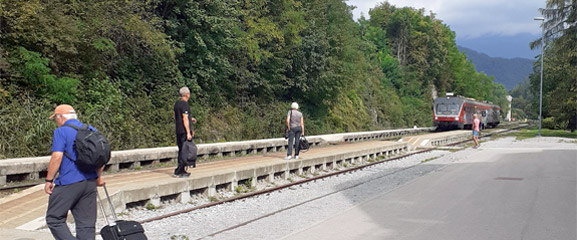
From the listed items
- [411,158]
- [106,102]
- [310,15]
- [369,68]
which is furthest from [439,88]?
[106,102]

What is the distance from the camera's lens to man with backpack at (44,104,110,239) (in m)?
5.34

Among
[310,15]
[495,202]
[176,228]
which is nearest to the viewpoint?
[176,228]

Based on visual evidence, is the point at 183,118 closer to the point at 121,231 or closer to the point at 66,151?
the point at 66,151

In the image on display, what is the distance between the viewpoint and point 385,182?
48.6 ft

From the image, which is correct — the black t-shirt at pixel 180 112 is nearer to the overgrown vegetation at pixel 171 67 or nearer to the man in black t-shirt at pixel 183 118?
the man in black t-shirt at pixel 183 118

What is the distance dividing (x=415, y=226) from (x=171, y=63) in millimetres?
18823

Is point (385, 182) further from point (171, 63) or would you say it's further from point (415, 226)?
point (171, 63)

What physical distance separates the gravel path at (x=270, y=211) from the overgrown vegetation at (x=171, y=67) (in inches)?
325

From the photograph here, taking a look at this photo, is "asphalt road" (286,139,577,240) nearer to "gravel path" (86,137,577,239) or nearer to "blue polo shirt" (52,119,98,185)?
"gravel path" (86,137,577,239)

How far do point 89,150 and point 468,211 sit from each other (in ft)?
23.1

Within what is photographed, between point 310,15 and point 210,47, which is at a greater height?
point 310,15

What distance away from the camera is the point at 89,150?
5312 millimetres

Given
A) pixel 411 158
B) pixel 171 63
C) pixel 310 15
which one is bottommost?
pixel 411 158

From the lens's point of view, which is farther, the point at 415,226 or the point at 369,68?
the point at 369,68
